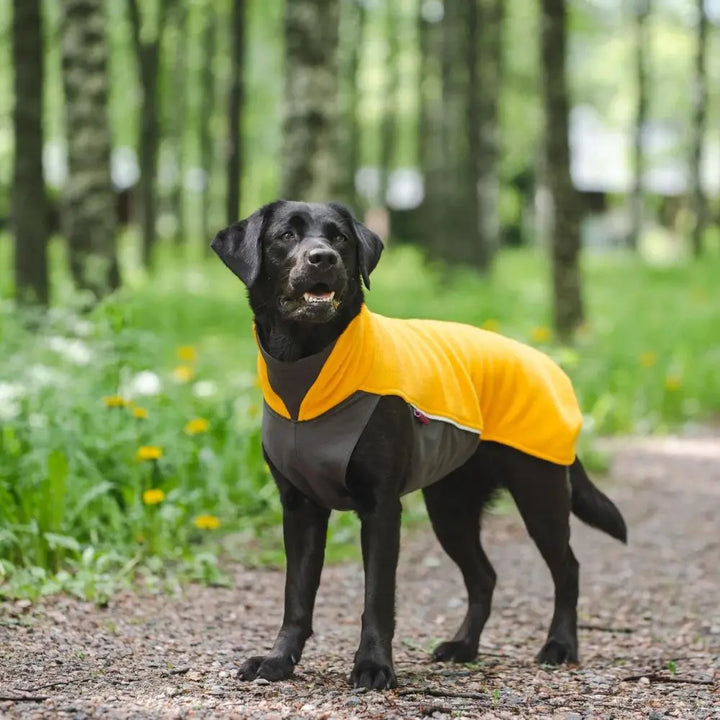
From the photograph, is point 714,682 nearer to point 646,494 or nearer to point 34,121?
point 646,494

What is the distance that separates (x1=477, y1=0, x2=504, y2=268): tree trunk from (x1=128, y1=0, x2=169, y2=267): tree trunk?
6.75m

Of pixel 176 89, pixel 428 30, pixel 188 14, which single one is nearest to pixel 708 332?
pixel 428 30

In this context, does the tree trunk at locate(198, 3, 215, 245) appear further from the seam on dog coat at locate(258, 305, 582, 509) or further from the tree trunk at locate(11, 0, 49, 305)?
the seam on dog coat at locate(258, 305, 582, 509)

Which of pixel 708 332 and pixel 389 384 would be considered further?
pixel 708 332

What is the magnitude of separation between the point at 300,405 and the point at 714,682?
1796mm

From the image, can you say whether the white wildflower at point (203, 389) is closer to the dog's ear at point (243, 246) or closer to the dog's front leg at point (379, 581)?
the dog's ear at point (243, 246)

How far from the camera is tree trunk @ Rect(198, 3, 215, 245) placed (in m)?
30.0

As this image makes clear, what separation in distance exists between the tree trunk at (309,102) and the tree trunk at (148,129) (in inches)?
531

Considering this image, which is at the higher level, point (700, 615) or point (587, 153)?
point (587, 153)

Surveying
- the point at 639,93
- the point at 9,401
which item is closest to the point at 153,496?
the point at 9,401

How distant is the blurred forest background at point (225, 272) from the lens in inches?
228

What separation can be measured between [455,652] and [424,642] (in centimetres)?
41

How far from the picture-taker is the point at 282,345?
4.08 meters

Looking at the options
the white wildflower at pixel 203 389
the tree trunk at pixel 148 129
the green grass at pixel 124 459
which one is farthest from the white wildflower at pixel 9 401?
the tree trunk at pixel 148 129
